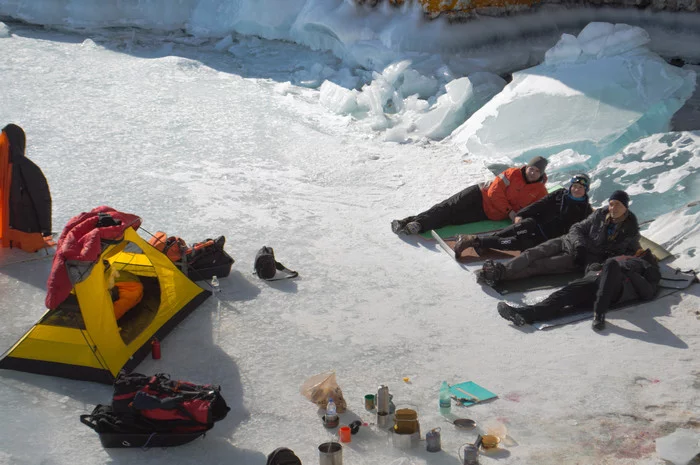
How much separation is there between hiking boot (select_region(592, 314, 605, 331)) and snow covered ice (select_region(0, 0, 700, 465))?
0.07 m

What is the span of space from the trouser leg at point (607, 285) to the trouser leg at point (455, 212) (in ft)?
6.38

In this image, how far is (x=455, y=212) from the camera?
7922 mm

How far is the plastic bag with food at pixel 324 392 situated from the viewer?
5164 mm

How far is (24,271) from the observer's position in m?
7.13

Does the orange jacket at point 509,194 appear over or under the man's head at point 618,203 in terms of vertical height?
under

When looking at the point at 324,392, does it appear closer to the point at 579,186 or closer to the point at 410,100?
the point at 579,186

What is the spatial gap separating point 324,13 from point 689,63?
5257 mm

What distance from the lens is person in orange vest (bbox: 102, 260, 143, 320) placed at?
20.0 feet

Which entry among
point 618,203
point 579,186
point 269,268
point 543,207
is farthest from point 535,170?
point 269,268

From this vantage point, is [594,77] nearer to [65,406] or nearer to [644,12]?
[644,12]

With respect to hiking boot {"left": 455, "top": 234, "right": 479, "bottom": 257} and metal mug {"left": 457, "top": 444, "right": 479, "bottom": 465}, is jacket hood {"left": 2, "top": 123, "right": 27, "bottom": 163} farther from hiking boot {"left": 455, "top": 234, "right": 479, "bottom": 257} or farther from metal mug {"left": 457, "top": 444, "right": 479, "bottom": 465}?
metal mug {"left": 457, "top": 444, "right": 479, "bottom": 465}

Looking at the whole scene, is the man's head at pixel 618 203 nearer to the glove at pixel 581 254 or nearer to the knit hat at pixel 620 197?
the knit hat at pixel 620 197

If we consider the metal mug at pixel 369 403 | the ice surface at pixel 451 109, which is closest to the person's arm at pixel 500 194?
the ice surface at pixel 451 109

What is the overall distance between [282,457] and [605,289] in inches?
110
